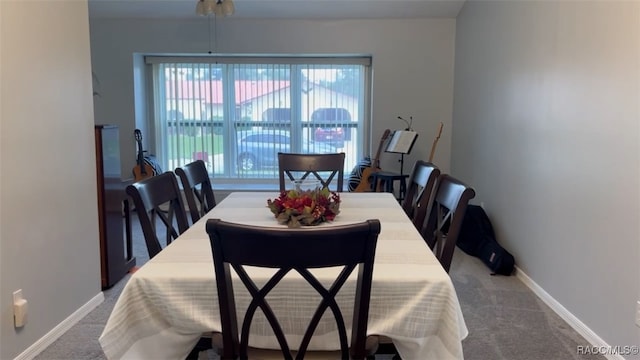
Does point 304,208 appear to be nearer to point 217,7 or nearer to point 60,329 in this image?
point 60,329

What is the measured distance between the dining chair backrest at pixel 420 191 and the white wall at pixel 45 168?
5.98ft

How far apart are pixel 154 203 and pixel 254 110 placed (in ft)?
13.6

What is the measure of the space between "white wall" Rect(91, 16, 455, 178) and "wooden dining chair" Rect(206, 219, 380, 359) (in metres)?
4.31

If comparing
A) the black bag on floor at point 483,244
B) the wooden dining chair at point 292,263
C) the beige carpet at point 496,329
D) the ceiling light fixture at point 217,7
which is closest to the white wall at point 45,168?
the beige carpet at point 496,329

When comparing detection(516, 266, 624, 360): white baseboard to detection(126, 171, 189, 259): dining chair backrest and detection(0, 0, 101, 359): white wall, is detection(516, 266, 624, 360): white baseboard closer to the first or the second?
detection(126, 171, 189, 259): dining chair backrest

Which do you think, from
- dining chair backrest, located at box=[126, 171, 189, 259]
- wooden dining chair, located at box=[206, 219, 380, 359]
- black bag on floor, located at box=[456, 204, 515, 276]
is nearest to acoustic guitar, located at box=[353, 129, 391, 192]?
Result: black bag on floor, located at box=[456, 204, 515, 276]

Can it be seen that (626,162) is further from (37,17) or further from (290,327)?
(37,17)

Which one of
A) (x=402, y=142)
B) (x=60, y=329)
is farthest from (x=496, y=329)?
(x=402, y=142)

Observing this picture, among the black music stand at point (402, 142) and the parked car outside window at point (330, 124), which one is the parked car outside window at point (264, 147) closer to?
the parked car outside window at point (330, 124)

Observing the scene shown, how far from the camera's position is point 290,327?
1.35 meters

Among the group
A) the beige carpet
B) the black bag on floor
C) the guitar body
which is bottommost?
the beige carpet

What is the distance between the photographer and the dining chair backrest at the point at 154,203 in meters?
1.68

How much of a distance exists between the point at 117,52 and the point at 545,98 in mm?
4549

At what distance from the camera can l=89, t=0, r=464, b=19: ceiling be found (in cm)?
494
